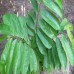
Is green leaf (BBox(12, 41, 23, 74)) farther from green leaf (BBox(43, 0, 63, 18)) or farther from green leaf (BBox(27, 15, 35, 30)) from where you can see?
green leaf (BBox(43, 0, 63, 18))

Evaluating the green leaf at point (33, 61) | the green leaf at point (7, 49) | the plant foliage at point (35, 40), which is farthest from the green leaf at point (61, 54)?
the green leaf at point (7, 49)

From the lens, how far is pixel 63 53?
1.14 m

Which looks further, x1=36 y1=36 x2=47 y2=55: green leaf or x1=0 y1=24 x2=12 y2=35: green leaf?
x1=36 y1=36 x2=47 y2=55: green leaf

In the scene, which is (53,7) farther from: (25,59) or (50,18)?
(25,59)

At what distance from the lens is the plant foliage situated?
1069mm

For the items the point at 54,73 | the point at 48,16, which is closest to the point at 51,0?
the point at 48,16

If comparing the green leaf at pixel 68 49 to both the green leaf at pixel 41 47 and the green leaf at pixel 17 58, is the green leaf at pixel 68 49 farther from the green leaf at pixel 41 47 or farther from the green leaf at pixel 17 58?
the green leaf at pixel 17 58

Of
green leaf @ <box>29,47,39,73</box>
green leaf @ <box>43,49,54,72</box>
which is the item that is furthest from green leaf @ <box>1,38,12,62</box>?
green leaf @ <box>43,49,54,72</box>

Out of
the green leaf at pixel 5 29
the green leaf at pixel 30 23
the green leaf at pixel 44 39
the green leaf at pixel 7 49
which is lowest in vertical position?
the green leaf at pixel 7 49

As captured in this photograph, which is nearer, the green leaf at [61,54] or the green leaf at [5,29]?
the green leaf at [5,29]

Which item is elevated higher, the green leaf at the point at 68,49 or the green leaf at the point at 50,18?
the green leaf at the point at 50,18

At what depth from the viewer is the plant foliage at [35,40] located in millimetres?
1069

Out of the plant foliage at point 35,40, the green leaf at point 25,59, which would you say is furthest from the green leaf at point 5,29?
the green leaf at point 25,59

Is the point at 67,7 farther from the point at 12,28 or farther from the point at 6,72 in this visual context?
the point at 6,72
